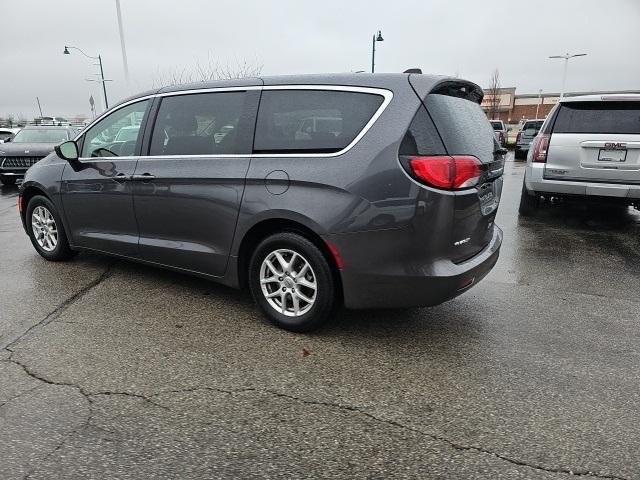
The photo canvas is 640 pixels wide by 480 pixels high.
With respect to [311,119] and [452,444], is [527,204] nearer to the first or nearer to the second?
[311,119]

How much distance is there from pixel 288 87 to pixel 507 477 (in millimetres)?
2776

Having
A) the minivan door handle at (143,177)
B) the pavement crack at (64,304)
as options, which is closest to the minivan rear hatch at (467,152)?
the minivan door handle at (143,177)

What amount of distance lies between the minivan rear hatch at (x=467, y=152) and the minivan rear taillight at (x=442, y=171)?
0.18 feet

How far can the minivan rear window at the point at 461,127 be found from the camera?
3129mm

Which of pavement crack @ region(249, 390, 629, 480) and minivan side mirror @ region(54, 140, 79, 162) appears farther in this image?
minivan side mirror @ region(54, 140, 79, 162)

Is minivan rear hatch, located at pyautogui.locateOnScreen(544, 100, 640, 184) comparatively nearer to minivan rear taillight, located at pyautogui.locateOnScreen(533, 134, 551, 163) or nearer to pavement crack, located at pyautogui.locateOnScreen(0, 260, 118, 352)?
minivan rear taillight, located at pyautogui.locateOnScreen(533, 134, 551, 163)

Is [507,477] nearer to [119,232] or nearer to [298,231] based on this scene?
[298,231]

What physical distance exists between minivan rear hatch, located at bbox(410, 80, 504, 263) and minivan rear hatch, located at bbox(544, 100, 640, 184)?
3218 mm

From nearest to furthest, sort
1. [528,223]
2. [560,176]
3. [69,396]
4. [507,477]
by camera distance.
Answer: [507,477] → [69,396] → [560,176] → [528,223]

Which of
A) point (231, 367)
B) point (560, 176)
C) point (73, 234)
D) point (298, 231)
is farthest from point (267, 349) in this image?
point (560, 176)

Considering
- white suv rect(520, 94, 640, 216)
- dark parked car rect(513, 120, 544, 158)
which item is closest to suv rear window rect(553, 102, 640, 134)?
white suv rect(520, 94, 640, 216)

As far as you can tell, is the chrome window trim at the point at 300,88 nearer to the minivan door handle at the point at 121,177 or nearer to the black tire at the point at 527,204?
the minivan door handle at the point at 121,177

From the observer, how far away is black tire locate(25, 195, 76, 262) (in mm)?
5059

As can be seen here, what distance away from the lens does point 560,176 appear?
650cm
